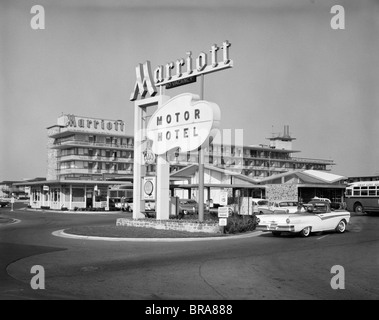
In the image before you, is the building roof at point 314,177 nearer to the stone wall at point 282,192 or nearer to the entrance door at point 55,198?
the stone wall at point 282,192

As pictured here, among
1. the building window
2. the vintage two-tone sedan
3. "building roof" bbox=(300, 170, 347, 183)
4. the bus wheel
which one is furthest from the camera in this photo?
the building window

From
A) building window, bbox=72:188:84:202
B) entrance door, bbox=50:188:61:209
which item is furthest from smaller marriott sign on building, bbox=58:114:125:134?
building window, bbox=72:188:84:202

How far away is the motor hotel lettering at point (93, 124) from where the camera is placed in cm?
8400

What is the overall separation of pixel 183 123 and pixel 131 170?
66572mm

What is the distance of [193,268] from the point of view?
11.8m

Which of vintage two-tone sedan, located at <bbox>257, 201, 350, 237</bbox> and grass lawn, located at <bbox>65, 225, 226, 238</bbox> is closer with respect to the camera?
vintage two-tone sedan, located at <bbox>257, 201, 350, 237</bbox>

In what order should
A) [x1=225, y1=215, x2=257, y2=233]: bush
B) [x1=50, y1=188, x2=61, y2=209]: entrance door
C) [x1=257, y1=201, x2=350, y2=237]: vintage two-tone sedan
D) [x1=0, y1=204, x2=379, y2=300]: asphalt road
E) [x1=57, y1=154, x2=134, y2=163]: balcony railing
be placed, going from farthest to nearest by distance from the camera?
[x1=57, y1=154, x2=134, y2=163]: balcony railing → [x1=50, y1=188, x2=61, y2=209]: entrance door → [x1=225, y1=215, x2=257, y2=233]: bush → [x1=257, y1=201, x2=350, y2=237]: vintage two-tone sedan → [x1=0, y1=204, x2=379, y2=300]: asphalt road

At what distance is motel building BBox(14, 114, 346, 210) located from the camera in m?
56.4

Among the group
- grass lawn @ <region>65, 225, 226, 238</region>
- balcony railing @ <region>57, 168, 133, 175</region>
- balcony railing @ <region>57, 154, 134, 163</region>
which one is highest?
balcony railing @ <region>57, 154, 134, 163</region>

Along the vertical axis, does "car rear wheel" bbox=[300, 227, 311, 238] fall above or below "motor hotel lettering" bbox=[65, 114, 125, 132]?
below

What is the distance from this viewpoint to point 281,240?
61.7ft

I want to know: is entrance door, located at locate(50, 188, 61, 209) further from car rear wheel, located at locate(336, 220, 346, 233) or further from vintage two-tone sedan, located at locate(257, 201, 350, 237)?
car rear wheel, located at locate(336, 220, 346, 233)

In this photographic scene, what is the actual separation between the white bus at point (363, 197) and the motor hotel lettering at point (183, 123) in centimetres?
2123
